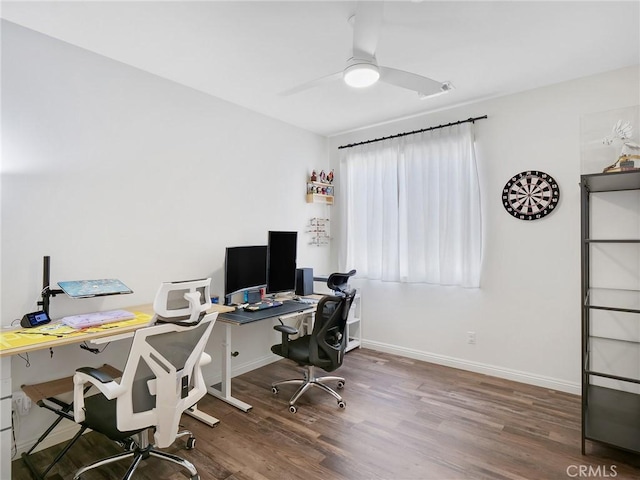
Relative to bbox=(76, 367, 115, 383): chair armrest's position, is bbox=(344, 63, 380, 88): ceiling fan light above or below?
above

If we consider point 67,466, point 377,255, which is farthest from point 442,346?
point 67,466

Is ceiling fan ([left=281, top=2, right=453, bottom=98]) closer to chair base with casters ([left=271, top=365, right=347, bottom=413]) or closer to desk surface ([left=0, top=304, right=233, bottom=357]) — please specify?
desk surface ([left=0, top=304, right=233, bottom=357])

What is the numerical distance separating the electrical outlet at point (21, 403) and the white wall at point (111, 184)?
6 cm

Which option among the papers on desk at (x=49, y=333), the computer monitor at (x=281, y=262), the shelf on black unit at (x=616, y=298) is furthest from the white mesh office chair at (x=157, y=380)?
the shelf on black unit at (x=616, y=298)

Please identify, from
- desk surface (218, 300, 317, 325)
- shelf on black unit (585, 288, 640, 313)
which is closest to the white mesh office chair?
desk surface (218, 300, 317, 325)

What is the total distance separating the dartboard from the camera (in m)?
3.20

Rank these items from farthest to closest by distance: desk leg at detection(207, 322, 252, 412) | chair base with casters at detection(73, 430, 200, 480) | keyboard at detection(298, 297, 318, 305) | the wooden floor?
keyboard at detection(298, 297, 318, 305), desk leg at detection(207, 322, 252, 412), the wooden floor, chair base with casters at detection(73, 430, 200, 480)

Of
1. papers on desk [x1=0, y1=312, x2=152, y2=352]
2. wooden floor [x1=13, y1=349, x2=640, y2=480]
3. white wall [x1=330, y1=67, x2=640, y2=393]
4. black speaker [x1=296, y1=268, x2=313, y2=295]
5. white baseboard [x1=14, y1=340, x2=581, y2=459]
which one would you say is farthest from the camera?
black speaker [x1=296, y1=268, x2=313, y2=295]

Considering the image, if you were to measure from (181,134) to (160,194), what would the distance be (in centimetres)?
60

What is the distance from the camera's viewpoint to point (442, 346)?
386 cm

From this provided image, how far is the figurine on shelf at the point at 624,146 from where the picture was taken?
232 cm

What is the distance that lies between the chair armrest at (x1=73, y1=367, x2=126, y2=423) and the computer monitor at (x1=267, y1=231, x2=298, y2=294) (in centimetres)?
188

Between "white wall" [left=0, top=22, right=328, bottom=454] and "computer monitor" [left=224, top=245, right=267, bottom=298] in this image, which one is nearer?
"white wall" [left=0, top=22, right=328, bottom=454]

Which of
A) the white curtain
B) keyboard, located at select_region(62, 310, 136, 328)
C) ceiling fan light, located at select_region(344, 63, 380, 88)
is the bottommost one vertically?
keyboard, located at select_region(62, 310, 136, 328)
